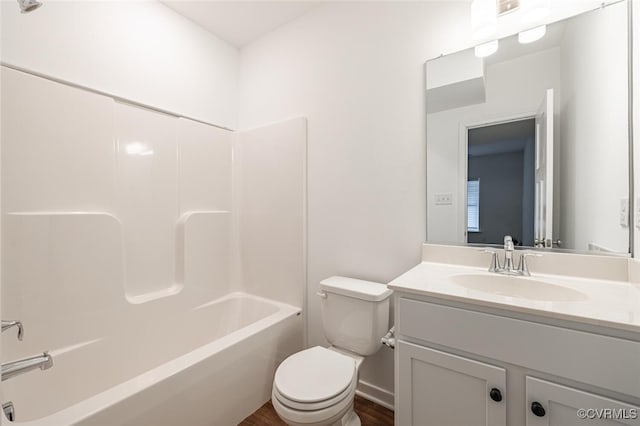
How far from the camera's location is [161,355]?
1.89 meters

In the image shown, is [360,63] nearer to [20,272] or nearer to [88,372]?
[20,272]

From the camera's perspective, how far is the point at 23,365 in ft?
3.10

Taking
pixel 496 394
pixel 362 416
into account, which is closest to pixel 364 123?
pixel 496 394

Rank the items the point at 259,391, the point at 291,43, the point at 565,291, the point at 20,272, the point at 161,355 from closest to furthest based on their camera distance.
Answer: the point at 565,291
the point at 20,272
the point at 259,391
the point at 161,355
the point at 291,43

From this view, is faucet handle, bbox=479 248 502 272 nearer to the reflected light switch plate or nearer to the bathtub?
the reflected light switch plate

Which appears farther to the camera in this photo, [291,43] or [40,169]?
[291,43]

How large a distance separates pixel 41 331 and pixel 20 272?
0.31 m

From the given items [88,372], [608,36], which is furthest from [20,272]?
[608,36]

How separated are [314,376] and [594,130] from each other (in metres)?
1.66

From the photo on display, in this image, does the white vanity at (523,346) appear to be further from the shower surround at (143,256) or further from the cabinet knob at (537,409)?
the shower surround at (143,256)

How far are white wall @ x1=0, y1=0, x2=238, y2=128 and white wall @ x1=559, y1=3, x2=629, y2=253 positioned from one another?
2.20 m

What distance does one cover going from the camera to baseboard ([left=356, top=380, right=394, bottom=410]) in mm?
1739

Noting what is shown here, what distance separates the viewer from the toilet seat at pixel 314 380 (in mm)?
1234

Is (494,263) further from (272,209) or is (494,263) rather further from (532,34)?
(272,209)
